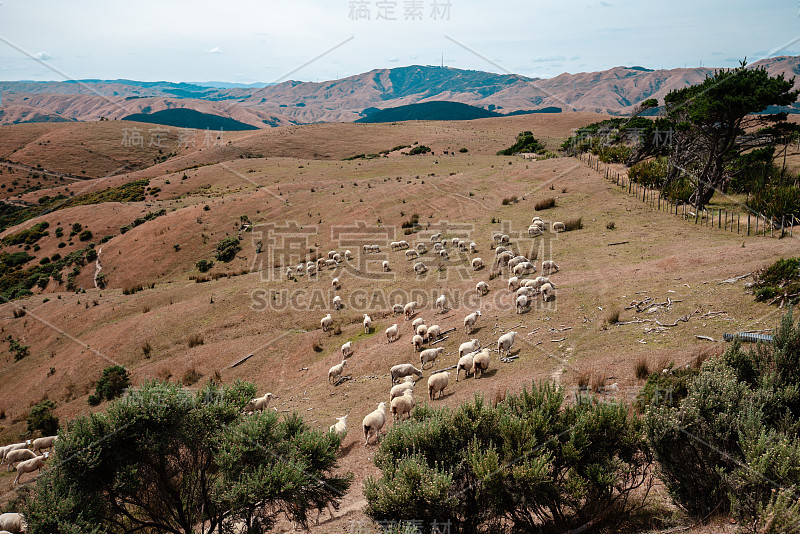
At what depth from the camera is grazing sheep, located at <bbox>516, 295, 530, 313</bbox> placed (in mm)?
15945

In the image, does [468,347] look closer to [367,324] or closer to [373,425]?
[373,425]

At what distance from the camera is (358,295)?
23188mm

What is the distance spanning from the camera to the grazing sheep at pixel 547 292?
16.1 m

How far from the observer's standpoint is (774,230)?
1938 cm

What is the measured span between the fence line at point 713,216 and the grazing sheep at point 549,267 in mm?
8497

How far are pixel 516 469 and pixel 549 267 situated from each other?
1427 centimetres

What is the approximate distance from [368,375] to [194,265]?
30.0 meters

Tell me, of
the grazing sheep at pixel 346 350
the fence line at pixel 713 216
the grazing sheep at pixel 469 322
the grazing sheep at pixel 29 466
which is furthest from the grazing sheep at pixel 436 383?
the fence line at pixel 713 216

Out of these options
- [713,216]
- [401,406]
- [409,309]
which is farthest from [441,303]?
[713,216]

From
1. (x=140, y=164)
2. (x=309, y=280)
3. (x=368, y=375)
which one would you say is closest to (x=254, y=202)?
(x=309, y=280)

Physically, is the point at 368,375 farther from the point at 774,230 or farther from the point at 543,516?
the point at 774,230

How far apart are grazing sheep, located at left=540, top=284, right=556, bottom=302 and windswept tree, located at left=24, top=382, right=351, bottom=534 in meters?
10.3

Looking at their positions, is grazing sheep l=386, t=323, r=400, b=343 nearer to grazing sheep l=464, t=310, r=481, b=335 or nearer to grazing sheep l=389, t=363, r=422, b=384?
grazing sheep l=464, t=310, r=481, b=335

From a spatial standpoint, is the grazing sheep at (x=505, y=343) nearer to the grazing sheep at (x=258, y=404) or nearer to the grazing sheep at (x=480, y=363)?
the grazing sheep at (x=480, y=363)
